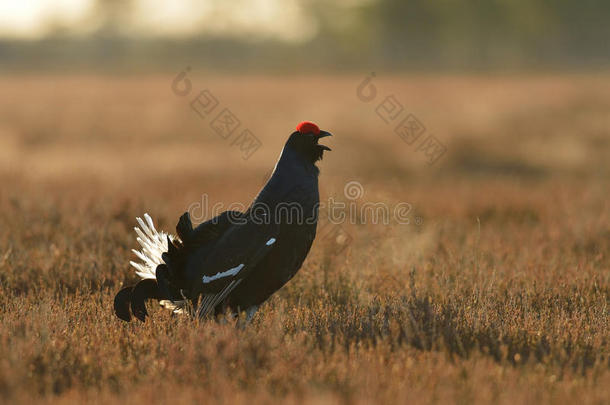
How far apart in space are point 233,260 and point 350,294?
5.03 feet

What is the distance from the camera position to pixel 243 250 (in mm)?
4285

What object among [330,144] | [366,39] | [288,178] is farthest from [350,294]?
[366,39]

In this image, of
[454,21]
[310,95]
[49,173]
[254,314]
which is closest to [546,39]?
[454,21]

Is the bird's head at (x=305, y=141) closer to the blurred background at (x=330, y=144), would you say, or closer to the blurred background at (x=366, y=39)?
the blurred background at (x=330, y=144)

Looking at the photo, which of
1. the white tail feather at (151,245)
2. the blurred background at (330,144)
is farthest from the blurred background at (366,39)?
the white tail feather at (151,245)

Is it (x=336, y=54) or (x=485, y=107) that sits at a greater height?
(x=336, y=54)

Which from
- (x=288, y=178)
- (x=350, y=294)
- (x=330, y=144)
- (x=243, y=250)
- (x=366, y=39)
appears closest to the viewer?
(x=243, y=250)

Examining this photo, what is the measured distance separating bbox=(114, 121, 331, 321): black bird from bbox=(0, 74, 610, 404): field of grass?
0.21 meters

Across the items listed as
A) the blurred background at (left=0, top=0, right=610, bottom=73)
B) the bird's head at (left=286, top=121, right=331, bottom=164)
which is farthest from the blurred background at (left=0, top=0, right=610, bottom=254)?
the blurred background at (left=0, top=0, right=610, bottom=73)

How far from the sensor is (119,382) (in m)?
3.52

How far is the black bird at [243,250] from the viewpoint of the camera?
430cm

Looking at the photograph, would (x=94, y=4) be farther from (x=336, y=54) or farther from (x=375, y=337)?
(x=375, y=337)

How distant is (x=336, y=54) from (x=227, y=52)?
13901 mm

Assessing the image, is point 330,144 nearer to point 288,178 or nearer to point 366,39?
point 288,178
